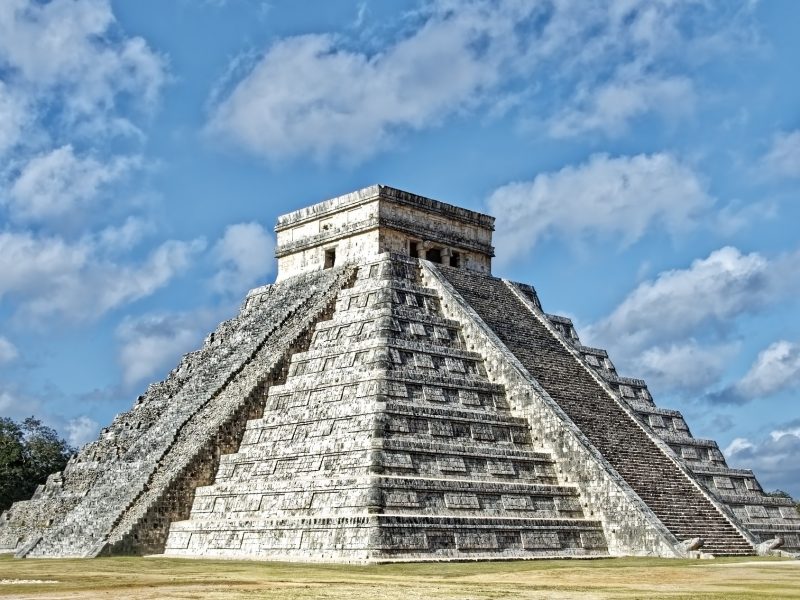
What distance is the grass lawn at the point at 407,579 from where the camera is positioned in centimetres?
1123

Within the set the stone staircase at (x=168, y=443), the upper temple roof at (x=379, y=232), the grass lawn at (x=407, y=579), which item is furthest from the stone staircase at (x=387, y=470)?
the upper temple roof at (x=379, y=232)

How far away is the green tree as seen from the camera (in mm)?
34375

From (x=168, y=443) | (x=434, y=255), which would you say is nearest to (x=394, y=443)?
(x=168, y=443)

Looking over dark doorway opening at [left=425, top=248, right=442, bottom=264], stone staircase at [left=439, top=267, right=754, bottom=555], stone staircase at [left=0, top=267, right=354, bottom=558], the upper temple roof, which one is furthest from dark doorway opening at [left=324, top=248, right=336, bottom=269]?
stone staircase at [left=439, top=267, right=754, bottom=555]

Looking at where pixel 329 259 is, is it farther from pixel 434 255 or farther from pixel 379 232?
pixel 434 255

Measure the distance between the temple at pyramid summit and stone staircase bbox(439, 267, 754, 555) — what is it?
0.05 meters

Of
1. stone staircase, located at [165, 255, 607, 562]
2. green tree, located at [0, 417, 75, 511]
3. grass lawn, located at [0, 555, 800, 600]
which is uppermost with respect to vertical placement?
green tree, located at [0, 417, 75, 511]

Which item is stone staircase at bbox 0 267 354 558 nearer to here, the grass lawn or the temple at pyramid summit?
the temple at pyramid summit

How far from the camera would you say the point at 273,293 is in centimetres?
2675

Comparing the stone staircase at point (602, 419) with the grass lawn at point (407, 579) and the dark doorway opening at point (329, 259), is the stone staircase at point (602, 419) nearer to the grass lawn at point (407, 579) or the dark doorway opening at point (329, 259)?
the grass lawn at point (407, 579)

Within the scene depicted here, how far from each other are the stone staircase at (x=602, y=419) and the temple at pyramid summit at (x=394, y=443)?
0.05m

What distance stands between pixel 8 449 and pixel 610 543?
75.5ft

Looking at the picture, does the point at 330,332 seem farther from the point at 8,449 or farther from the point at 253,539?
the point at 8,449

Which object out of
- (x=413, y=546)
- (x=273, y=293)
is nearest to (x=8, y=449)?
(x=273, y=293)
